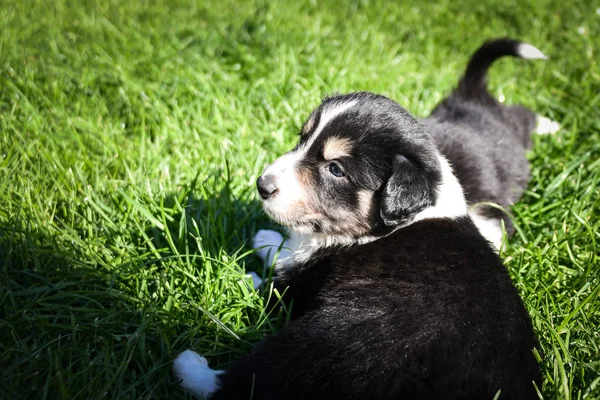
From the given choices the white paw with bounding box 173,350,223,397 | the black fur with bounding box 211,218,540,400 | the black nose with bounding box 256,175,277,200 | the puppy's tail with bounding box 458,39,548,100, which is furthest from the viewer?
the puppy's tail with bounding box 458,39,548,100

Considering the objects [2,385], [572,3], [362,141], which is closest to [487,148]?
[362,141]

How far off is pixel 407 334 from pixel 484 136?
2254 mm

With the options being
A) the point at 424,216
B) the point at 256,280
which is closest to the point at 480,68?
the point at 424,216

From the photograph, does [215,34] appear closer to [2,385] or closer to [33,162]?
→ [33,162]

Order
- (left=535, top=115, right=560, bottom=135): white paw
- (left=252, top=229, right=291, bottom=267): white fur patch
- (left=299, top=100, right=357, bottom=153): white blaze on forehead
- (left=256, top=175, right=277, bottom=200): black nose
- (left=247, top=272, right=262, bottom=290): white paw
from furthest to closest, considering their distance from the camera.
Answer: (left=535, top=115, right=560, bottom=135): white paw
(left=252, top=229, right=291, bottom=267): white fur patch
(left=247, top=272, right=262, bottom=290): white paw
(left=299, top=100, right=357, bottom=153): white blaze on forehead
(left=256, top=175, right=277, bottom=200): black nose

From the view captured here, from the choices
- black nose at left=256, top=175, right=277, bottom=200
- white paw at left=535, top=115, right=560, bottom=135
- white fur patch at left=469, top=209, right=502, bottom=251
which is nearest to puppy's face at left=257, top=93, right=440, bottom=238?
black nose at left=256, top=175, right=277, bottom=200

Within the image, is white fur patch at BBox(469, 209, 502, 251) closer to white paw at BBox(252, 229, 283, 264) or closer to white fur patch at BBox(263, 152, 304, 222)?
white paw at BBox(252, 229, 283, 264)

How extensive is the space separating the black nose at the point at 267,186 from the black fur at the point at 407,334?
0.48 metres

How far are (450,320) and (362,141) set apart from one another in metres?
0.98

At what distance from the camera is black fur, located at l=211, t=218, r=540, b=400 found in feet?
6.76

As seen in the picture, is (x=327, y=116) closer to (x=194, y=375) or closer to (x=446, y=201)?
(x=446, y=201)

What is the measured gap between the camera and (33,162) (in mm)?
3520

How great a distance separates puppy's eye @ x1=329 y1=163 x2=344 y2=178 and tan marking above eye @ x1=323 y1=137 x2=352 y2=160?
0.04m

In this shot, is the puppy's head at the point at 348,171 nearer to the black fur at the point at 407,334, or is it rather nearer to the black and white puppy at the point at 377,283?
the black and white puppy at the point at 377,283
